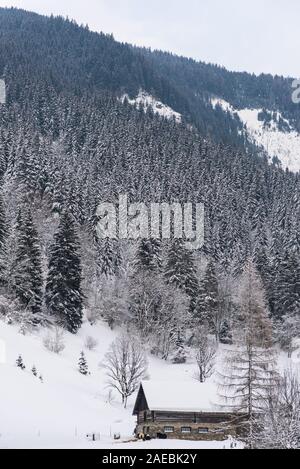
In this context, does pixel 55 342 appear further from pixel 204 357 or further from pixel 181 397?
pixel 204 357

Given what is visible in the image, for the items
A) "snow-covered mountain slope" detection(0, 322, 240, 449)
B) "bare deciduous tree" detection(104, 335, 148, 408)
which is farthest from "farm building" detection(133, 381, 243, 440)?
"bare deciduous tree" detection(104, 335, 148, 408)

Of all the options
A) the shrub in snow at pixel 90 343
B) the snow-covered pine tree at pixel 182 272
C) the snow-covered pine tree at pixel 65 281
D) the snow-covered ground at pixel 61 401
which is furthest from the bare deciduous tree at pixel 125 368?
the snow-covered pine tree at pixel 182 272

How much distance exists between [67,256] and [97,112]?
12900cm

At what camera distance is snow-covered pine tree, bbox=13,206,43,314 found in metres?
65.1

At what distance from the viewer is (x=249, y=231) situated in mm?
135625

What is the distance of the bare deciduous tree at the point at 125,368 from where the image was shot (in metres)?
58.0

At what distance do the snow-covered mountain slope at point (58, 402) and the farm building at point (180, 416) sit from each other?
59.3 inches

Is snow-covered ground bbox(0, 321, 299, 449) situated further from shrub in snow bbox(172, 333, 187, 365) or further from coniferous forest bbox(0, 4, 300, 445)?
shrub in snow bbox(172, 333, 187, 365)

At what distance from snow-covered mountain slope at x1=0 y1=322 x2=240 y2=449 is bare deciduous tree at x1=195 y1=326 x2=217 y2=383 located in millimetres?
3480

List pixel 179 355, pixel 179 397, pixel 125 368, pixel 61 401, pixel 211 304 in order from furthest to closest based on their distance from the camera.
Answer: pixel 211 304
pixel 179 355
pixel 125 368
pixel 179 397
pixel 61 401

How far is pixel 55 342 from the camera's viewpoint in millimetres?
60406

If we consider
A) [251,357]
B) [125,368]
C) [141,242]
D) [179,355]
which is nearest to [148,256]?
[141,242]

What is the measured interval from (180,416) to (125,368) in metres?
12.7
